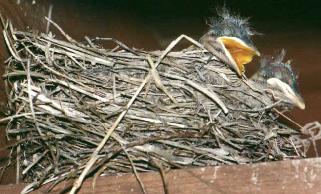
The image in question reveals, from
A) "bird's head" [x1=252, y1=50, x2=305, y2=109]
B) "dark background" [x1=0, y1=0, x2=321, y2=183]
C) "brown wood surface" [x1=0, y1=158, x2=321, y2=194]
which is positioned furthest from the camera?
"dark background" [x1=0, y1=0, x2=321, y2=183]

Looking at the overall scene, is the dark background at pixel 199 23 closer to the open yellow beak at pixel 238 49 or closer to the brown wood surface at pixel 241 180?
the open yellow beak at pixel 238 49

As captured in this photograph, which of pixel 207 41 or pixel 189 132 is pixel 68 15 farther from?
pixel 189 132

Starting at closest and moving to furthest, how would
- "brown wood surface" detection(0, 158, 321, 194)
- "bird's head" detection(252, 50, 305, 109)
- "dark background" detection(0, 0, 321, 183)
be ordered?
"brown wood surface" detection(0, 158, 321, 194), "bird's head" detection(252, 50, 305, 109), "dark background" detection(0, 0, 321, 183)

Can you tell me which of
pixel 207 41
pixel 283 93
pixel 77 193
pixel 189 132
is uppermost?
pixel 207 41

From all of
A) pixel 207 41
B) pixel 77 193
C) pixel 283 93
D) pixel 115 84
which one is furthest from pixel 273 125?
pixel 77 193

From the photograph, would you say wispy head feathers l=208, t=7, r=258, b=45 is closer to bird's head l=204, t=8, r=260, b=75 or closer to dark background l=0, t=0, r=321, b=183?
bird's head l=204, t=8, r=260, b=75

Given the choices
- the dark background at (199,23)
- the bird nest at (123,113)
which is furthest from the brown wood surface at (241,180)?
the dark background at (199,23)

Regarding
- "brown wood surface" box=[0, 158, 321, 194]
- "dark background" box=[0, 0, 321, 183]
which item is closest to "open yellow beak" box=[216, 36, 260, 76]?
"dark background" box=[0, 0, 321, 183]
